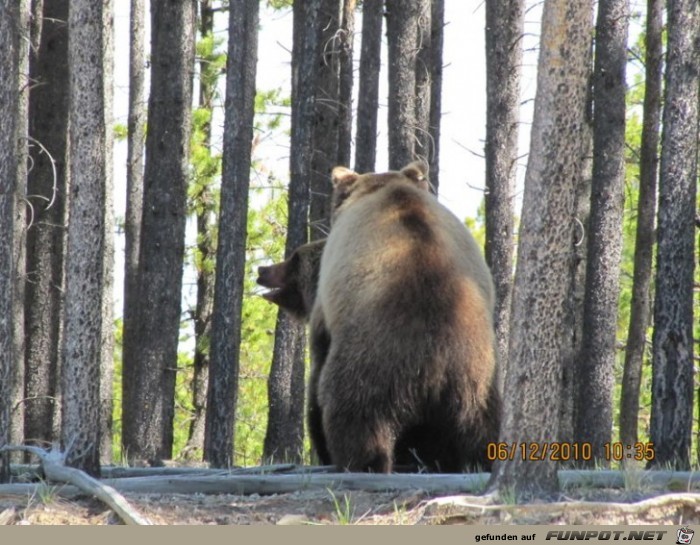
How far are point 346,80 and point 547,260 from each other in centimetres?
1271

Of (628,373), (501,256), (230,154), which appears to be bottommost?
(628,373)

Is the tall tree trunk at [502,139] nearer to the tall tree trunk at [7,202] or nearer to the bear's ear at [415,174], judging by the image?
the bear's ear at [415,174]

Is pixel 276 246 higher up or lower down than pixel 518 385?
higher up

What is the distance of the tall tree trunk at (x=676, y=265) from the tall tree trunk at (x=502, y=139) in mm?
4591

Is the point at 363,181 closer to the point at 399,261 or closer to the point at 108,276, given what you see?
the point at 399,261

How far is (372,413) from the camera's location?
8320 mm

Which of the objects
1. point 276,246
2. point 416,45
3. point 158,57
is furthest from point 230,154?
point 276,246

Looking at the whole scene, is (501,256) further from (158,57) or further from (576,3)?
(576,3)

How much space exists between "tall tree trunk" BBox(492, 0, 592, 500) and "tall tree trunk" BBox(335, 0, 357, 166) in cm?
Answer: 1057

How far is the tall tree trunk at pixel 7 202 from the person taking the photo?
817 cm

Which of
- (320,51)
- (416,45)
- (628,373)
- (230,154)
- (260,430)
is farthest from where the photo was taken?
(260,430)

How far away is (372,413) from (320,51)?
1092 cm

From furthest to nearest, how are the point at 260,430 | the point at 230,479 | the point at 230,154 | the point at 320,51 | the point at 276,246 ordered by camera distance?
the point at 260,430 → the point at 276,246 → the point at 320,51 → the point at 230,154 → the point at 230,479

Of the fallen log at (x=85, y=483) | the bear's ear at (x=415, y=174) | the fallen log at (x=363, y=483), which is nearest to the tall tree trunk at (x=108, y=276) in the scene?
the bear's ear at (x=415, y=174)
